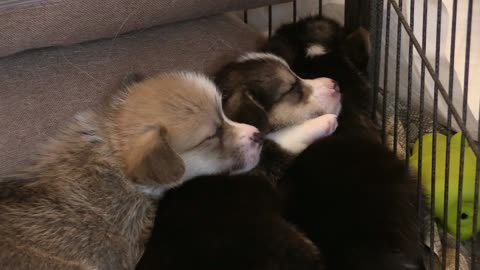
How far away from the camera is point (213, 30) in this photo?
1957 millimetres

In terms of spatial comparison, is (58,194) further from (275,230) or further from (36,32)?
(275,230)

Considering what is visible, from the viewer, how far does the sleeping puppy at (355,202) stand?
147cm

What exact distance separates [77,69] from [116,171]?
0.30 meters

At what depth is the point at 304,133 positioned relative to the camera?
184 centimetres

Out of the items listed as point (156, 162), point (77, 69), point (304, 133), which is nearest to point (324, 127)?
point (304, 133)

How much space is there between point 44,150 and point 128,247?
0.32 meters

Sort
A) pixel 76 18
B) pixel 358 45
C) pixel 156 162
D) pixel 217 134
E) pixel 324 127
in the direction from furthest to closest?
pixel 358 45 < pixel 324 127 < pixel 217 134 < pixel 76 18 < pixel 156 162

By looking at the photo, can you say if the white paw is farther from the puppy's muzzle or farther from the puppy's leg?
the puppy's muzzle

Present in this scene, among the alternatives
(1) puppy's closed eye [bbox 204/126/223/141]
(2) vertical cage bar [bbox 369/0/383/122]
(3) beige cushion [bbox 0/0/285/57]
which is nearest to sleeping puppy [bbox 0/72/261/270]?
(1) puppy's closed eye [bbox 204/126/223/141]

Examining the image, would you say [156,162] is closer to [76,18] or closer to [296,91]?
[76,18]

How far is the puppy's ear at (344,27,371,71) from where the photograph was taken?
6.48ft

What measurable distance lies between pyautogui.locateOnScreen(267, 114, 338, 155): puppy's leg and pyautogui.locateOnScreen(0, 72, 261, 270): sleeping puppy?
170 millimetres

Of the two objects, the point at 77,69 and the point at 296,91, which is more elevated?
the point at 77,69

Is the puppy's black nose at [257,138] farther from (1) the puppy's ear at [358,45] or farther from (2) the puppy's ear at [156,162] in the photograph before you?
(1) the puppy's ear at [358,45]
